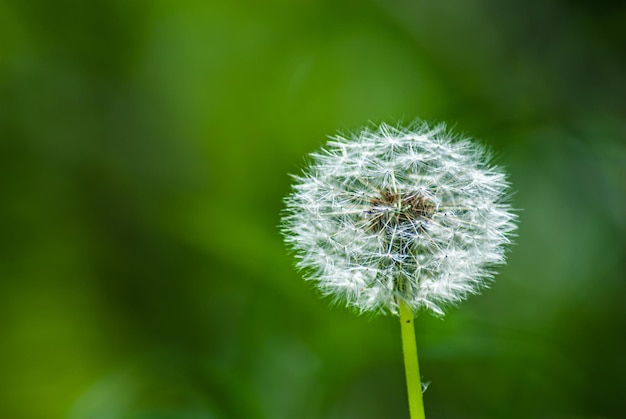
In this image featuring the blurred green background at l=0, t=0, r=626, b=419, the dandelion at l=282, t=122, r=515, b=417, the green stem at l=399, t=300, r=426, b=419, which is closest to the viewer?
the green stem at l=399, t=300, r=426, b=419

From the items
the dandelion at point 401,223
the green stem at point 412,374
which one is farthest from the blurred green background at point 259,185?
the green stem at point 412,374

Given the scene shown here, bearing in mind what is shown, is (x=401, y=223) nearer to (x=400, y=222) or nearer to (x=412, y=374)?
(x=400, y=222)

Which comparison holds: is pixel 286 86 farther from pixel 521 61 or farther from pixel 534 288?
pixel 534 288

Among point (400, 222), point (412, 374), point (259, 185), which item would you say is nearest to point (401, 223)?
point (400, 222)

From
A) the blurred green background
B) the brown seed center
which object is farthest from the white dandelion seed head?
the blurred green background

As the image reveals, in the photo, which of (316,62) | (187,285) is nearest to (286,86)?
(316,62)

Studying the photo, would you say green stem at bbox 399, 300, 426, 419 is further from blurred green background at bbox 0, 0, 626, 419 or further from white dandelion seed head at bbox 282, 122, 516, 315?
blurred green background at bbox 0, 0, 626, 419

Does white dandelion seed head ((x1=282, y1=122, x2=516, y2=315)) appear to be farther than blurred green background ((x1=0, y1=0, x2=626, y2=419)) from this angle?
No
